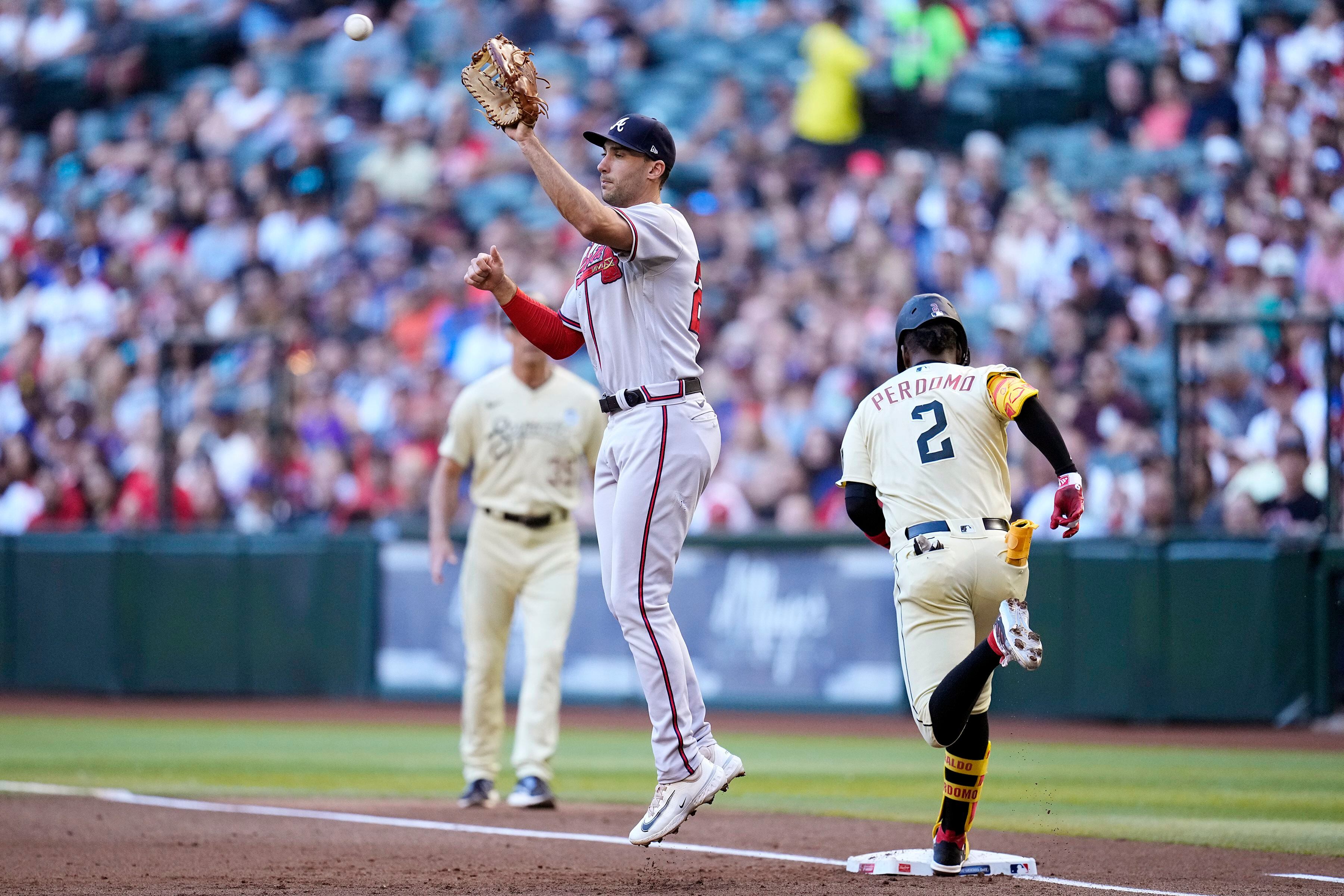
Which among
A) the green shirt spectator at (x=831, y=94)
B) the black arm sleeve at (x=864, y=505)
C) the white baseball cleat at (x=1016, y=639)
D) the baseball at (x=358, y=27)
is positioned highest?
the green shirt spectator at (x=831, y=94)

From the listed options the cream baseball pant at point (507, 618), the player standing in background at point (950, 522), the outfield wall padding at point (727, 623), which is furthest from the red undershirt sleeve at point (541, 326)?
the outfield wall padding at point (727, 623)

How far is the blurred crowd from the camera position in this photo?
12664 millimetres

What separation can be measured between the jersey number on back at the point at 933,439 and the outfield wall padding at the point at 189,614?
29.1ft

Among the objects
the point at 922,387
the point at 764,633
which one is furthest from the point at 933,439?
the point at 764,633

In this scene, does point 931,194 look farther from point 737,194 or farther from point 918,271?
point 737,194

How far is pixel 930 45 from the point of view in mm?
16781

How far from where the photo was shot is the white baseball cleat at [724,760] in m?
5.34

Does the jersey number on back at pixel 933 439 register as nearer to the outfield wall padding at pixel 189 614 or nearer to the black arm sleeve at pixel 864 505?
the black arm sleeve at pixel 864 505

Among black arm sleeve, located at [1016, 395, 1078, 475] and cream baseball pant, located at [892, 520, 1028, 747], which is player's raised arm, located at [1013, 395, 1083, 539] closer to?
black arm sleeve, located at [1016, 395, 1078, 475]

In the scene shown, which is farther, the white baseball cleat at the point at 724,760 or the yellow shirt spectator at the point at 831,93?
the yellow shirt spectator at the point at 831,93

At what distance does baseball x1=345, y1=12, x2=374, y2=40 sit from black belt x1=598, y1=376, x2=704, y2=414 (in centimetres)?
182

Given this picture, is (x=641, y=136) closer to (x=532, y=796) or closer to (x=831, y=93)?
(x=532, y=796)

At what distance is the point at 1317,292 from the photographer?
1270 cm

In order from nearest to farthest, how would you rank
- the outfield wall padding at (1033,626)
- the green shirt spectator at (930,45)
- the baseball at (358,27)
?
the baseball at (358,27)
the outfield wall padding at (1033,626)
the green shirt spectator at (930,45)
